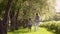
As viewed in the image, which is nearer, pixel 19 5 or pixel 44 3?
pixel 19 5

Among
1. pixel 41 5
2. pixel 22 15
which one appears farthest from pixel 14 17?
pixel 41 5

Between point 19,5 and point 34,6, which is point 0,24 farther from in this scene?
point 34,6

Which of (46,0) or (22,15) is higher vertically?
(46,0)

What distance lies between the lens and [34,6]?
21.6 m

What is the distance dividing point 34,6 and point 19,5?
7.29 ft

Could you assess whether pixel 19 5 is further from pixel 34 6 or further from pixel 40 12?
pixel 40 12

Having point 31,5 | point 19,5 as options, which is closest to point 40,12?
point 31,5

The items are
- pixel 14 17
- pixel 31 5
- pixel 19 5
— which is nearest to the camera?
pixel 19 5

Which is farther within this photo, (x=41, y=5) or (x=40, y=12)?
(x=40, y=12)

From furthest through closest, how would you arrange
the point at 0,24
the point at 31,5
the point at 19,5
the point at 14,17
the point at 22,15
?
the point at 22,15, the point at 14,17, the point at 31,5, the point at 19,5, the point at 0,24

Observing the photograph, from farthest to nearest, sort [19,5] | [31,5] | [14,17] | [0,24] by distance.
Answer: [14,17]
[31,5]
[19,5]
[0,24]

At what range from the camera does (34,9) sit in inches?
872

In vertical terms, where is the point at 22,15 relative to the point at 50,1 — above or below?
below

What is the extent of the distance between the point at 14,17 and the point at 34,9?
8.28ft
